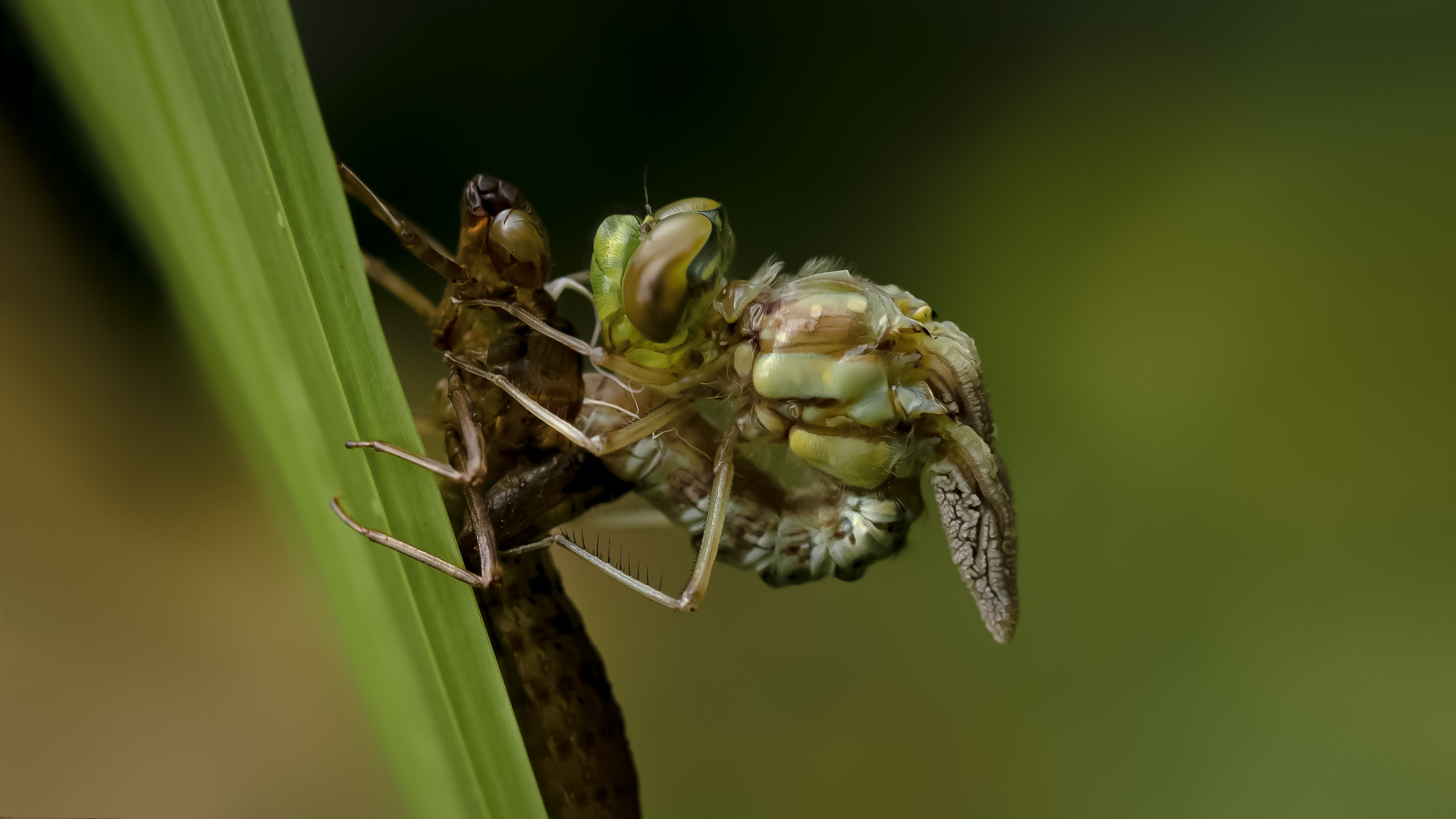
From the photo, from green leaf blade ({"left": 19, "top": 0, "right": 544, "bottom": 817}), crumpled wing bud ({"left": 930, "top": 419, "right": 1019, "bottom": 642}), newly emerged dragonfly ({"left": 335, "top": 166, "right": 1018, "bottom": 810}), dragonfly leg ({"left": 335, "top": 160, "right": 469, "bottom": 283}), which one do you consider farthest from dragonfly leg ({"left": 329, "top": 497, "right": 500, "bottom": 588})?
crumpled wing bud ({"left": 930, "top": 419, "right": 1019, "bottom": 642})

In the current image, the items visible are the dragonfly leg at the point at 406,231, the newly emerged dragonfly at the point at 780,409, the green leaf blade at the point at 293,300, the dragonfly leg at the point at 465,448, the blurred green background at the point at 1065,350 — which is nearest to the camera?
the green leaf blade at the point at 293,300

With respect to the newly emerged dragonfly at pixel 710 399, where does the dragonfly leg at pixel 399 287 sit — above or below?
above

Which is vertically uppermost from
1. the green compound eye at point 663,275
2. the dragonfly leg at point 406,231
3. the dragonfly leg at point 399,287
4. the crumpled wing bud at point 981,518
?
the dragonfly leg at point 399,287

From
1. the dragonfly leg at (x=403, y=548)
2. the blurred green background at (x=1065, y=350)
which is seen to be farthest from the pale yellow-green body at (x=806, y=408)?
the dragonfly leg at (x=403, y=548)

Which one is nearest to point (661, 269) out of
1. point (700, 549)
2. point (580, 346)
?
point (580, 346)

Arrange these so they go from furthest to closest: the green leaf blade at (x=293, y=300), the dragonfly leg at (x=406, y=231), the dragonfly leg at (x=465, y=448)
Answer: the dragonfly leg at (x=406, y=231)
the dragonfly leg at (x=465, y=448)
the green leaf blade at (x=293, y=300)

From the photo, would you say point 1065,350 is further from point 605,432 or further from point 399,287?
point 399,287

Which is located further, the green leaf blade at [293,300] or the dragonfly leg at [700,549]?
the dragonfly leg at [700,549]

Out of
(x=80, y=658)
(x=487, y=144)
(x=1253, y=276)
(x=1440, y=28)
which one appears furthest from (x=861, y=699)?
(x=1440, y=28)

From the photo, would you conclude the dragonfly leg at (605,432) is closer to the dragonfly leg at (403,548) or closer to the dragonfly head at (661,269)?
the dragonfly head at (661,269)
